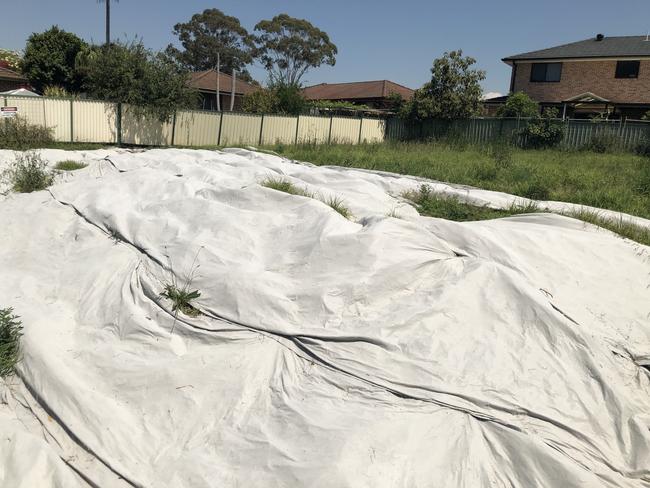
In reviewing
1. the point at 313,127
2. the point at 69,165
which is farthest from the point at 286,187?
the point at 313,127

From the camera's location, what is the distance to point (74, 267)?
3926 millimetres

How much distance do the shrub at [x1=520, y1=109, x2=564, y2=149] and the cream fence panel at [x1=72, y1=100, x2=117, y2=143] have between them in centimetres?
1371

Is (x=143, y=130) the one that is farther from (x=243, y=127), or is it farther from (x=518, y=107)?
(x=518, y=107)

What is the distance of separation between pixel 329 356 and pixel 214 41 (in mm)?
43890

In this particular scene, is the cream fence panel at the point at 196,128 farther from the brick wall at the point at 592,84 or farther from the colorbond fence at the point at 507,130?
the brick wall at the point at 592,84

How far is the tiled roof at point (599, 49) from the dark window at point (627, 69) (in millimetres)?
342

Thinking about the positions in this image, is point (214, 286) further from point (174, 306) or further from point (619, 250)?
point (619, 250)

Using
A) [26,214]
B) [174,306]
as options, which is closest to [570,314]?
[174,306]

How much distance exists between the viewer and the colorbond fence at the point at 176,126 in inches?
567

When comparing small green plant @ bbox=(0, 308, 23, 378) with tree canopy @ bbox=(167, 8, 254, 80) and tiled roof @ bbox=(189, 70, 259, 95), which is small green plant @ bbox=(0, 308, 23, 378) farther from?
tree canopy @ bbox=(167, 8, 254, 80)

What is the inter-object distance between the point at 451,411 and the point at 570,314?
1.13 meters

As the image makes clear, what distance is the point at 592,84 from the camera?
2377 cm

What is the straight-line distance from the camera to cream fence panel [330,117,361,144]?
1995 cm

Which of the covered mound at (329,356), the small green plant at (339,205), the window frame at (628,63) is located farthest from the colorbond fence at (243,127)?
the covered mound at (329,356)
